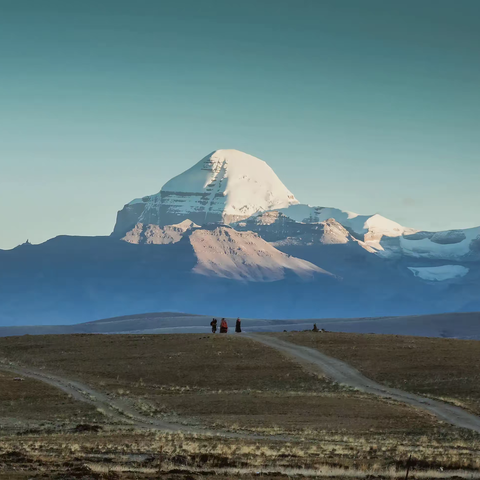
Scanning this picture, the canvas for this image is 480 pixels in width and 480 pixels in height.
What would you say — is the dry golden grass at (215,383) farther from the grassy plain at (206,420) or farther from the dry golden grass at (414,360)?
the dry golden grass at (414,360)

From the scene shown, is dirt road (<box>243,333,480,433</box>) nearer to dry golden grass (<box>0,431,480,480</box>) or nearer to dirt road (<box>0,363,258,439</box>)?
dry golden grass (<box>0,431,480,480</box>)

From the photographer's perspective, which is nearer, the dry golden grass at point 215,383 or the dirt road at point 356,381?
the dry golden grass at point 215,383

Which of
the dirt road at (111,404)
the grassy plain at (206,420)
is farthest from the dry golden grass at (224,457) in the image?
the dirt road at (111,404)

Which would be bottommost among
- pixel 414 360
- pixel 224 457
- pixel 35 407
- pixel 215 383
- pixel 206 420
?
pixel 206 420

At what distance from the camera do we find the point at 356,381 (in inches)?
2120

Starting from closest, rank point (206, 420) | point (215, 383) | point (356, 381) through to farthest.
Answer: point (206, 420) < point (356, 381) < point (215, 383)

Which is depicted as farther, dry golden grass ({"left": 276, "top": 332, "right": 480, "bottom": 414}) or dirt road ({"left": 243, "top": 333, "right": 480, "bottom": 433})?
dry golden grass ({"left": 276, "top": 332, "right": 480, "bottom": 414})

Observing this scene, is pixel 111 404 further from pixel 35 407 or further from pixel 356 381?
pixel 356 381

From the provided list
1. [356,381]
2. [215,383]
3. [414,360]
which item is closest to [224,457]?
[215,383]

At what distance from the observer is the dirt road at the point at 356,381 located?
4252 cm

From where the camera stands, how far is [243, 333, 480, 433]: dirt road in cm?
4252

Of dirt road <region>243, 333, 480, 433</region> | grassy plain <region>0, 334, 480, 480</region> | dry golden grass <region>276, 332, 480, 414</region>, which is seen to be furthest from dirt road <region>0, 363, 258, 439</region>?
dry golden grass <region>276, 332, 480, 414</region>

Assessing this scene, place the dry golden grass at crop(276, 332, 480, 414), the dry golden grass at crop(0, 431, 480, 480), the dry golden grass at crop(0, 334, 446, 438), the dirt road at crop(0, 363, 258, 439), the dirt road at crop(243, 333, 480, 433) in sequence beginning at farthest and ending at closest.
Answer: the dry golden grass at crop(276, 332, 480, 414), the dirt road at crop(243, 333, 480, 433), the dry golden grass at crop(0, 334, 446, 438), the dirt road at crop(0, 363, 258, 439), the dry golden grass at crop(0, 431, 480, 480)

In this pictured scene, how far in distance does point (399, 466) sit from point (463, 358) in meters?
35.9
